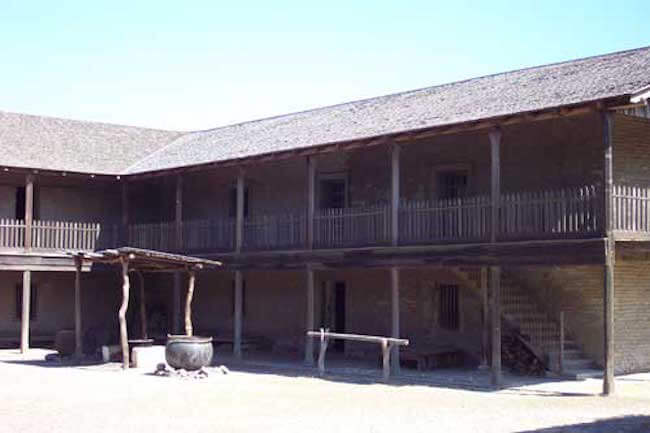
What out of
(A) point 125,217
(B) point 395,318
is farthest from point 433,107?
(A) point 125,217

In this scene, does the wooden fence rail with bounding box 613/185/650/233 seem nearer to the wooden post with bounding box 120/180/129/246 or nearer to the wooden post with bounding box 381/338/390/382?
the wooden post with bounding box 381/338/390/382

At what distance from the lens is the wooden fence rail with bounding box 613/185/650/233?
62.1 feet

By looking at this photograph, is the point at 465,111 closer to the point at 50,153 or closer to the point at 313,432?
the point at 313,432

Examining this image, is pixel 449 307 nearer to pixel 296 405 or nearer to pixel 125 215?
pixel 296 405

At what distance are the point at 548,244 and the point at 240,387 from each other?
672 cm

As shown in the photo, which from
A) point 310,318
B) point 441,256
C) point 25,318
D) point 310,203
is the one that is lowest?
point 25,318

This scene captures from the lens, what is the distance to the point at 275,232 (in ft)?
86.2

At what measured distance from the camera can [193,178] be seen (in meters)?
32.8

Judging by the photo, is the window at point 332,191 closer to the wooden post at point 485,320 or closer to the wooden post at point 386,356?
the wooden post at point 485,320

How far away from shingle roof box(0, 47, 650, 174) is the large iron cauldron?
5.47 m

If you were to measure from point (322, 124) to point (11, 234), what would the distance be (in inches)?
→ 383

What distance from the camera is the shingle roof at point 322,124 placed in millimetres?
20969

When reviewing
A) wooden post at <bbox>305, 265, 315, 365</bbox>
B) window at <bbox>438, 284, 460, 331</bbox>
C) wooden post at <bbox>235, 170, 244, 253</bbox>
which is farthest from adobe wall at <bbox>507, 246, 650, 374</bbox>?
wooden post at <bbox>235, 170, 244, 253</bbox>

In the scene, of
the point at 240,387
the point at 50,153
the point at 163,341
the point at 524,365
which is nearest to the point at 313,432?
the point at 240,387
